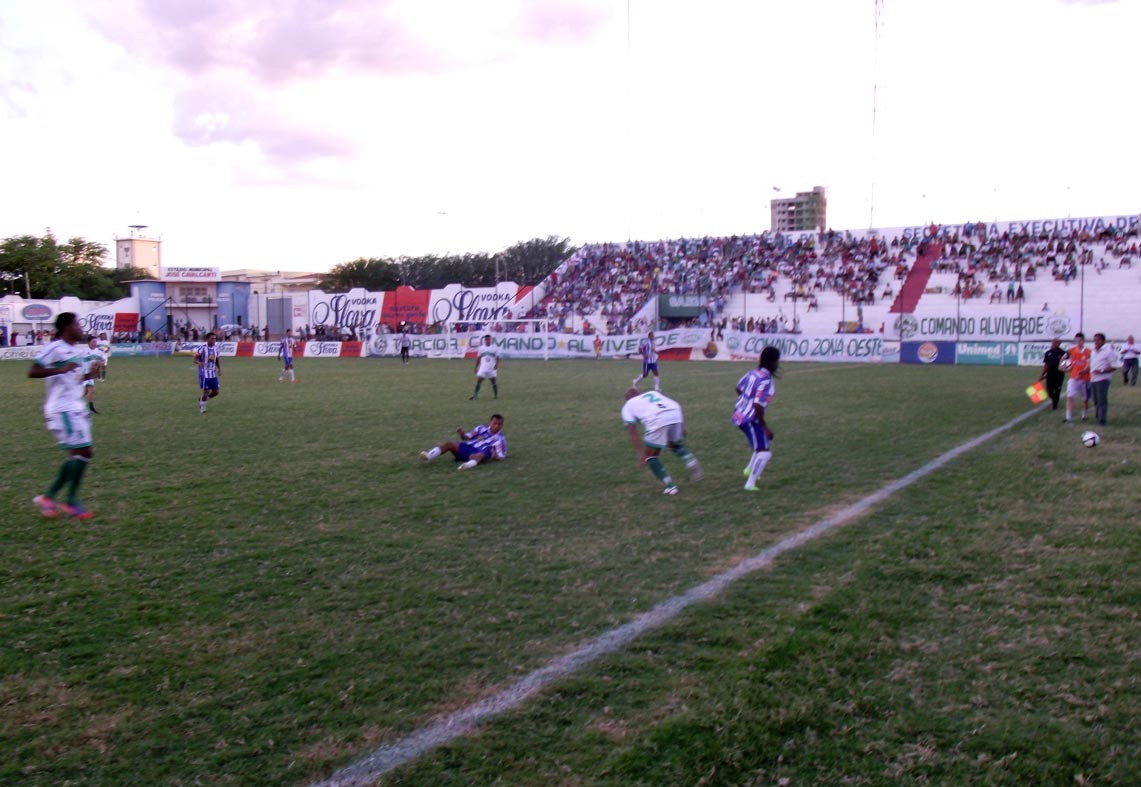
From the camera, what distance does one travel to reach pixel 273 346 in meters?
50.6

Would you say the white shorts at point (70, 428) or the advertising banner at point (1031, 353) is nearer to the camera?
the white shorts at point (70, 428)

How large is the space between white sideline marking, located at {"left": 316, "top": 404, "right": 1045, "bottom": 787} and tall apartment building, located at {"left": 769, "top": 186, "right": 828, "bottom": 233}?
15241 cm

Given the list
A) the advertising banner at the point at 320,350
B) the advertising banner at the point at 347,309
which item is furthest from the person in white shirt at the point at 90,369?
the advertising banner at the point at 347,309

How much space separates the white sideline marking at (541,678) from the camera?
142 inches

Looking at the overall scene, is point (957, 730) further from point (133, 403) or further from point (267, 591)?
point (133, 403)

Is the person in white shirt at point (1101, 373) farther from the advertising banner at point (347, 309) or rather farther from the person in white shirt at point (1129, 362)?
the advertising banner at point (347, 309)

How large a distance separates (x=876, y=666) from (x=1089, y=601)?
6.75ft

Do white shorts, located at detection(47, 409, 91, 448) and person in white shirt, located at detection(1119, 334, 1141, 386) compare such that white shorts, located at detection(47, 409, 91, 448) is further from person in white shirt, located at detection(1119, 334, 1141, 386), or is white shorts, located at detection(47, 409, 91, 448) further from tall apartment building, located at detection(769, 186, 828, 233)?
tall apartment building, located at detection(769, 186, 828, 233)

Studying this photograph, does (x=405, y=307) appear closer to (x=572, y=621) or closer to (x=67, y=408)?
(x=67, y=408)

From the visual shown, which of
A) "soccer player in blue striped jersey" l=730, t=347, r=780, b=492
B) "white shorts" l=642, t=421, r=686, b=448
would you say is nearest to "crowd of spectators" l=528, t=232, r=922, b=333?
"soccer player in blue striped jersey" l=730, t=347, r=780, b=492

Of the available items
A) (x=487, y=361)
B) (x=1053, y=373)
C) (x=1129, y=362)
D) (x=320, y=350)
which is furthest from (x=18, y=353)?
(x=1129, y=362)

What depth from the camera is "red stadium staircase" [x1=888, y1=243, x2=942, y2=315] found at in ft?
141

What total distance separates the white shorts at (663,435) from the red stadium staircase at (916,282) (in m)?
36.5

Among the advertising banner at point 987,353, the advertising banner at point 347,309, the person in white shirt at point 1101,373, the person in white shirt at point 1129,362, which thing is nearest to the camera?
the person in white shirt at point 1101,373
